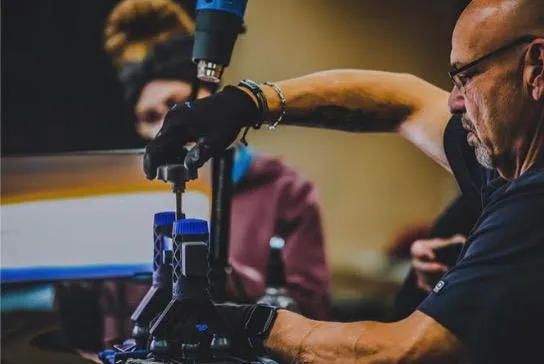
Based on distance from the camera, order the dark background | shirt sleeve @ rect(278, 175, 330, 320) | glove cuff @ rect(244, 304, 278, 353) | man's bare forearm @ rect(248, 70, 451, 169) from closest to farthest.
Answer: glove cuff @ rect(244, 304, 278, 353), man's bare forearm @ rect(248, 70, 451, 169), the dark background, shirt sleeve @ rect(278, 175, 330, 320)

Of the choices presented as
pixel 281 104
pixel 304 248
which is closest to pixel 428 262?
pixel 304 248

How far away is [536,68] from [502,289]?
1.06ft

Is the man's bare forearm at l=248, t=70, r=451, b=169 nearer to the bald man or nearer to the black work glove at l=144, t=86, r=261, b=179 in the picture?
the bald man

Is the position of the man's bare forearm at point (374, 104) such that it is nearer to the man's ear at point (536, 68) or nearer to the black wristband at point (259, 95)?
the black wristband at point (259, 95)

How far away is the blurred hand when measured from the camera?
196 centimetres

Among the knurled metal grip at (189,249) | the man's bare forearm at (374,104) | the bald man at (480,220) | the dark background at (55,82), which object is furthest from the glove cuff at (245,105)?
the dark background at (55,82)

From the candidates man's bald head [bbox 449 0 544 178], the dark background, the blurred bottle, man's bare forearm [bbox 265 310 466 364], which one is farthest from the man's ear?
the dark background

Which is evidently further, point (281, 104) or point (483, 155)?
point (281, 104)

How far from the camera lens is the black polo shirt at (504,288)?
124 cm

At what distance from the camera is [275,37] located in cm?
213

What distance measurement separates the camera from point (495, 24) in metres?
1.30

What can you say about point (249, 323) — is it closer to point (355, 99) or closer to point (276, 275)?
point (355, 99)

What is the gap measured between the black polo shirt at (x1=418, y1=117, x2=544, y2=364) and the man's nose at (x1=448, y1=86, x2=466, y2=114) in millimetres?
166

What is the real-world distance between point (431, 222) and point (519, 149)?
112 centimetres
